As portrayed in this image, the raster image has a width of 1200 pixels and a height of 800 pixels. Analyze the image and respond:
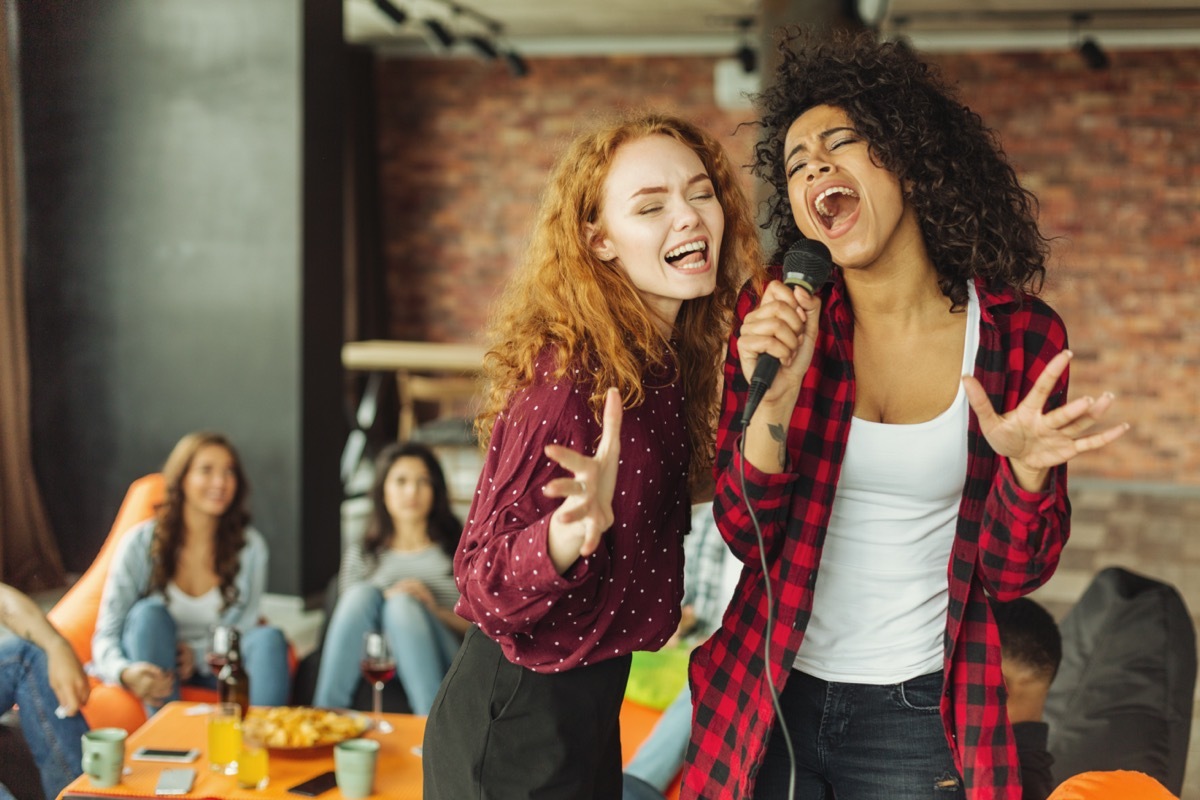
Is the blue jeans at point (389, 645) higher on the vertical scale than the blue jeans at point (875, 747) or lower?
lower

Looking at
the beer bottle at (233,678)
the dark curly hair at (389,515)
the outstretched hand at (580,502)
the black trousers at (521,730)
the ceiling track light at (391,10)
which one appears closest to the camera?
the outstretched hand at (580,502)

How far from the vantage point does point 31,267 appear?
7.96 feet

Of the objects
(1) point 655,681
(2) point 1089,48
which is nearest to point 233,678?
(1) point 655,681

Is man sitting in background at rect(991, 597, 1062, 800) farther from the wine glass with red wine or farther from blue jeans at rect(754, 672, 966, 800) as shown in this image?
the wine glass with red wine

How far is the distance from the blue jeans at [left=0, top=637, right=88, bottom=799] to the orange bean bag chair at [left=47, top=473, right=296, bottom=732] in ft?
1.01

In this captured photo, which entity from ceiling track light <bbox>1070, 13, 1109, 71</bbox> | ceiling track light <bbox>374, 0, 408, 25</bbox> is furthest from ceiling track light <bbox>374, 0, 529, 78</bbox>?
ceiling track light <bbox>1070, 13, 1109, 71</bbox>

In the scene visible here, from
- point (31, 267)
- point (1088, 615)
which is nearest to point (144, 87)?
point (31, 267)

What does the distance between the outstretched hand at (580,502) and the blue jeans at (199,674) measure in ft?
7.35

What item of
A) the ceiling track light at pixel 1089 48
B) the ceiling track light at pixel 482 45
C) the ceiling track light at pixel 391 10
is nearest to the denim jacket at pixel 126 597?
the ceiling track light at pixel 391 10

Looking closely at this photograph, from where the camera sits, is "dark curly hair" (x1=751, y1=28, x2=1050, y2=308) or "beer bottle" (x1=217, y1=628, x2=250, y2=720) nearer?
"dark curly hair" (x1=751, y1=28, x2=1050, y2=308)

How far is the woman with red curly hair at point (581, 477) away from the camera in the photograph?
1.26 meters

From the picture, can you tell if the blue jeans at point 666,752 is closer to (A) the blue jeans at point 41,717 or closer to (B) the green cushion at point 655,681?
(B) the green cushion at point 655,681

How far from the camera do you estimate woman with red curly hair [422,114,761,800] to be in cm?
126

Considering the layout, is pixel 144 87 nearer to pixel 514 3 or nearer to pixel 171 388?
pixel 171 388
